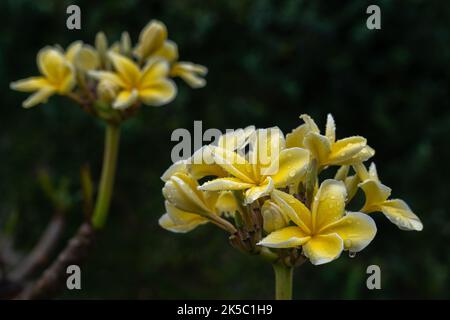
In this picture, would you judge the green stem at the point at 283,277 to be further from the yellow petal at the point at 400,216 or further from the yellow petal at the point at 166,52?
the yellow petal at the point at 166,52

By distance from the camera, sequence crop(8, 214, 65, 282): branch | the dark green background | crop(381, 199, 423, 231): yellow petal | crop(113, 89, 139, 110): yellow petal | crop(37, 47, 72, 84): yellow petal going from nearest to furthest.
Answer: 1. crop(381, 199, 423, 231): yellow petal
2. crop(113, 89, 139, 110): yellow petal
3. crop(37, 47, 72, 84): yellow petal
4. crop(8, 214, 65, 282): branch
5. the dark green background

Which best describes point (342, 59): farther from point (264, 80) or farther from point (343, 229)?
point (343, 229)

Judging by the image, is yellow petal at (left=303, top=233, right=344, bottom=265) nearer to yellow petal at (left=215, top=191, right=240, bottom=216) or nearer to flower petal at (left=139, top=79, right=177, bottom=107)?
yellow petal at (left=215, top=191, right=240, bottom=216)

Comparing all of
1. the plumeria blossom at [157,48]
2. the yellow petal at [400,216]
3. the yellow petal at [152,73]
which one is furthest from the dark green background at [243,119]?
A: the yellow petal at [400,216]

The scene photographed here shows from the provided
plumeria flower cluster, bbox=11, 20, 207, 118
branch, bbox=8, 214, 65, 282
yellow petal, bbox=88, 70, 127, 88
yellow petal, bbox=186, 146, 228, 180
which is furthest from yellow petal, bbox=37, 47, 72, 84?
yellow petal, bbox=186, 146, 228, 180

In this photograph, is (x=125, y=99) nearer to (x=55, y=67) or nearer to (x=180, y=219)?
(x=55, y=67)
